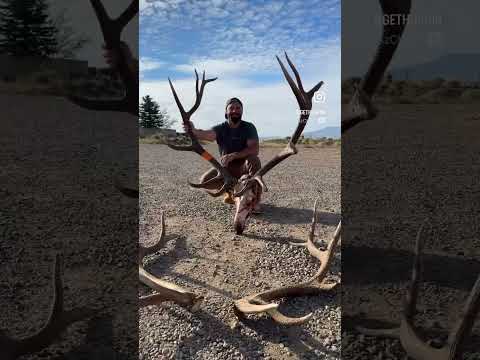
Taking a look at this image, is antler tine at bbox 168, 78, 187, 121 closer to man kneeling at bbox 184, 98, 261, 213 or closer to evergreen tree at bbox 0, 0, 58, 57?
man kneeling at bbox 184, 98, 261, 213

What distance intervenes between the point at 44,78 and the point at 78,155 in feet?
0.78

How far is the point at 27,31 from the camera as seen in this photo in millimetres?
999

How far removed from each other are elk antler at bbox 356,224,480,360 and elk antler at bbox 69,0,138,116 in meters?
0.94

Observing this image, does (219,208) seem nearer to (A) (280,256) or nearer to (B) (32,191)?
(A) (280,256)

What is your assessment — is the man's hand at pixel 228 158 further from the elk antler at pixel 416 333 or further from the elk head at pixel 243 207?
the elk antler at pixel 416 333

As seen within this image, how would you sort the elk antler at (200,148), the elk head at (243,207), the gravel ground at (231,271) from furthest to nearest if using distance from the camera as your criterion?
the elk antler at (200,148), the elk head at (243,207), the gravel ground at (231,271)

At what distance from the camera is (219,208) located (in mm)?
4977

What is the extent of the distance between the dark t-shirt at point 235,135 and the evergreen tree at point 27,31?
3.93 meters

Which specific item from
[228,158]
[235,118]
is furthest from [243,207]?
[235,118]

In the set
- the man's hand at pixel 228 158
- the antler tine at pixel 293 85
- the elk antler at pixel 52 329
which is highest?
the antler tine at pixel 293 85

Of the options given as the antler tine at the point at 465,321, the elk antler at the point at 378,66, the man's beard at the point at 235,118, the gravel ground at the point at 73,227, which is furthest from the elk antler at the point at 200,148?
the antler tine at the point at 465,321

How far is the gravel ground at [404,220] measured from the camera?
1148mm

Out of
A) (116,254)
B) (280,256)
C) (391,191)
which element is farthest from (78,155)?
(280,256)

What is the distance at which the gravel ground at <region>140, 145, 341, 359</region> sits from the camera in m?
2.16
